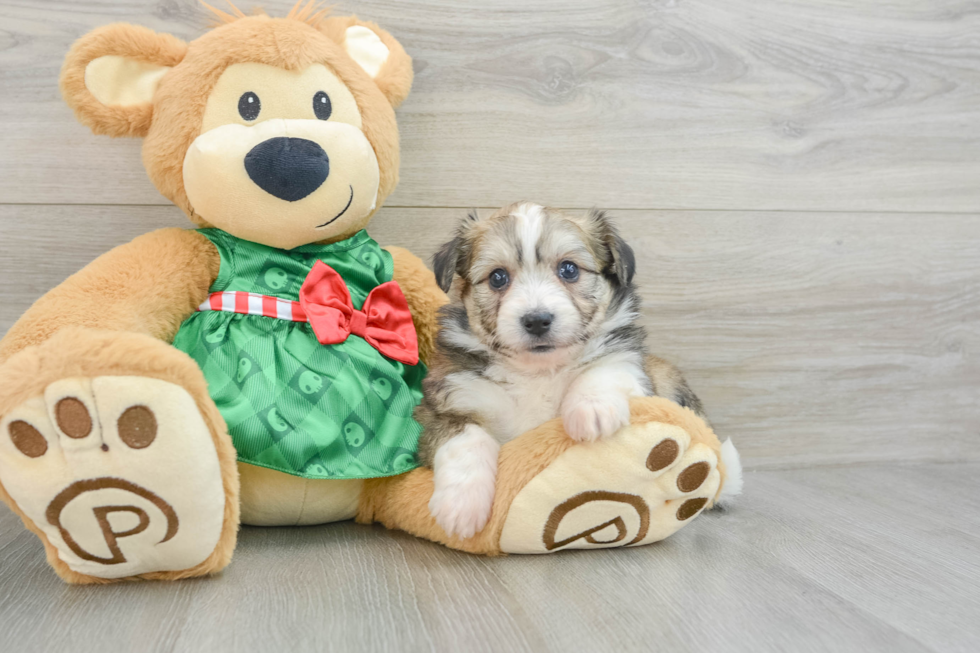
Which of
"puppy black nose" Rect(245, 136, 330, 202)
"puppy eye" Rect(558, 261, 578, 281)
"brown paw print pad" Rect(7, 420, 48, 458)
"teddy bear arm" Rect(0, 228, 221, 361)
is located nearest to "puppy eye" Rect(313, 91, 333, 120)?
"puppy black nose" Rect(245, 136, 330, 202)

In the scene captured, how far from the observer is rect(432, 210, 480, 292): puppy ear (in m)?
1.77

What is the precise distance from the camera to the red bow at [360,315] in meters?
1.69

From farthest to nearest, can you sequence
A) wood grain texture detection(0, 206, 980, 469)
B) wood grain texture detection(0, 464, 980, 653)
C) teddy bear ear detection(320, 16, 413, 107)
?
wood grain texture detection(0, 206, 980, 469) → teddy bear ear detection(320, 16, 413, 107) → wood grain texture detection(0, 464, 980, 653)

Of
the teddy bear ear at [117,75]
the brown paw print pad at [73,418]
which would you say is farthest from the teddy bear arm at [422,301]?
the brown paw print pad at [73,418]

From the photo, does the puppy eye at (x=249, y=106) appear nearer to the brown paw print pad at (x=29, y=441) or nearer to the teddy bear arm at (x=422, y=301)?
the teddy bear arm at (x=422, y=301)

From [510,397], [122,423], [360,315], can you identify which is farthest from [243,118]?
[510,397]

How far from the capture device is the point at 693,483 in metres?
1.52

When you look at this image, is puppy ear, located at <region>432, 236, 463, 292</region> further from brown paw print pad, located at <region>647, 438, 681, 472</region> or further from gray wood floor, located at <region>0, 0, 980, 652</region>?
brown paw print pad, located at <region>647, 438, 681, 472</region>

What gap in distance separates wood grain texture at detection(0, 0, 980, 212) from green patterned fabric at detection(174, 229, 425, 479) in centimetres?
55

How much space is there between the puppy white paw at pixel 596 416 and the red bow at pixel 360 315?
1.67ft

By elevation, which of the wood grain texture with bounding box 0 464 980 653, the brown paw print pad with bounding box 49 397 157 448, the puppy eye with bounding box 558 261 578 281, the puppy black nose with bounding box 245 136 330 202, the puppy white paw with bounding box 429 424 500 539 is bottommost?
the wood grain texture with bounding box 0 464 980 653

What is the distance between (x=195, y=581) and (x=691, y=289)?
1.72m

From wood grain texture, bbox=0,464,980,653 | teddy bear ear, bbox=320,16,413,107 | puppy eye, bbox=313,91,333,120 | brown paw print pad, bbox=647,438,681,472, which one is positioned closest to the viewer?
wood grain texture, bbox=0,464,980,653

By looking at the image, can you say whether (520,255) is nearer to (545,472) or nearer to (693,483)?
(545,472)
